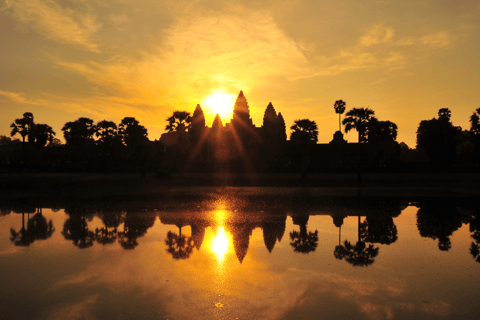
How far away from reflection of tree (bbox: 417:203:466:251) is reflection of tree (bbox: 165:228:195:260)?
7.96 m

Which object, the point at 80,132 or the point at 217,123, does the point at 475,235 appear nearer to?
the point at 80,132

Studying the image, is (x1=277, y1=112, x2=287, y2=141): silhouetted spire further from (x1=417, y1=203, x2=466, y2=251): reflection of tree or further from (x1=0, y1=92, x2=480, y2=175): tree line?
(x1=417, y1=203, x2=466, y2=251): reflection of tree

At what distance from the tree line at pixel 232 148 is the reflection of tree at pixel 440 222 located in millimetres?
36423

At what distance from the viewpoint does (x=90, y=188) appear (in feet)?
119

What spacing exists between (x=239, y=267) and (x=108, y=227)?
25.9 feet

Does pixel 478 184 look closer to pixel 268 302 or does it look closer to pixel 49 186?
pixel 268 302

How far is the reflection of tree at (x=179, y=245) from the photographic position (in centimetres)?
1131

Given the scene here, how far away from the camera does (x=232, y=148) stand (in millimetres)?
85312

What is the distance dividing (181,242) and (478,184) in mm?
35742

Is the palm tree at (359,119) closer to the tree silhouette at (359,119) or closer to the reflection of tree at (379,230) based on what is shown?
the tree silhouette at (359,119)

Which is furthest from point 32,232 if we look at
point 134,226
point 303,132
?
point 303,132

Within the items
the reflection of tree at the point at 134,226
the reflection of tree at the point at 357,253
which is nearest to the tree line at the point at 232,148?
the reflection of tree at the point at 134,226

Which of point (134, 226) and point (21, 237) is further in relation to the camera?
point (134, 226)

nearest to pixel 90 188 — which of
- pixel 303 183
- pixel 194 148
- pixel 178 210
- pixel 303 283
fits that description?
pixel 178 210
